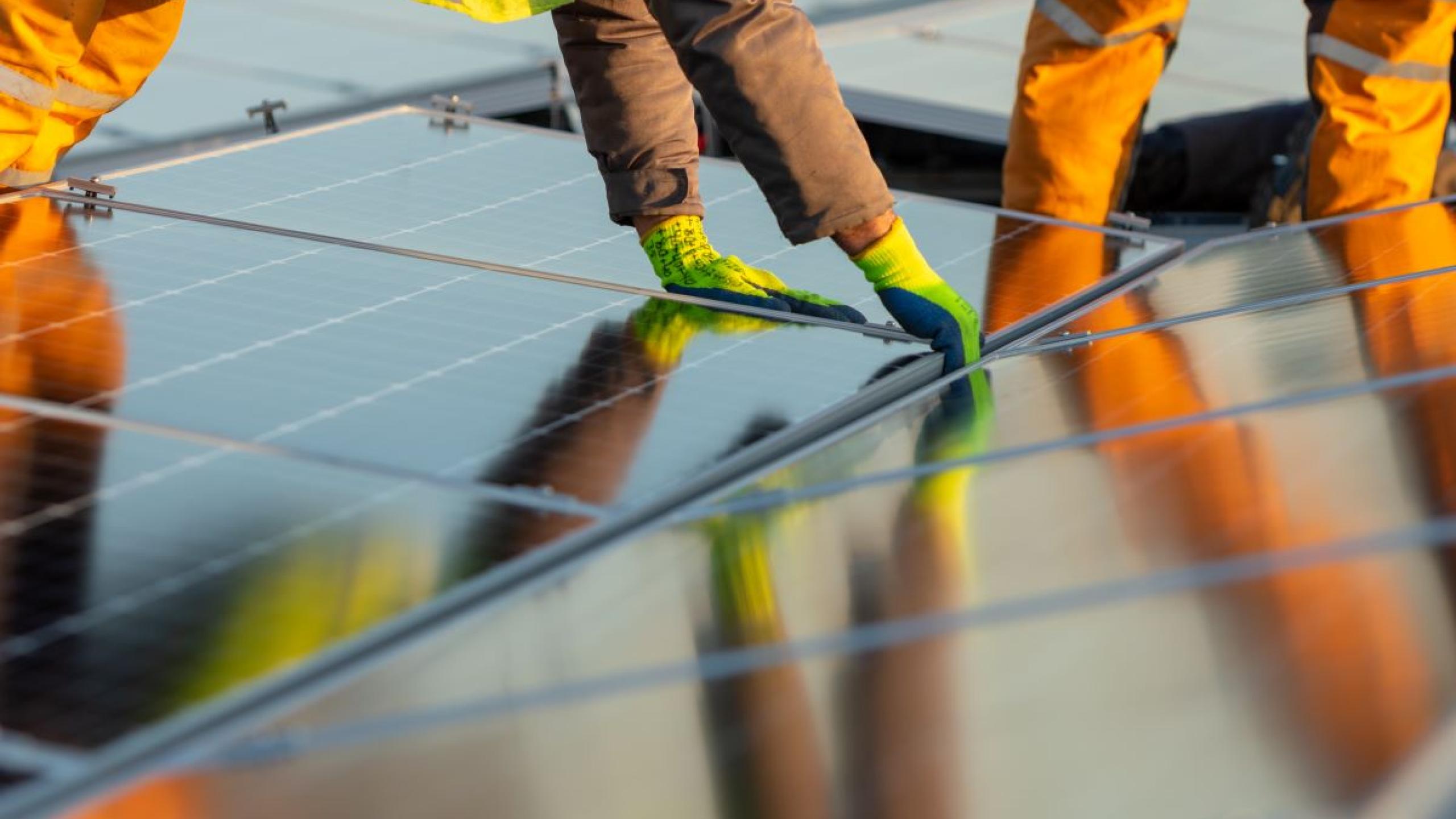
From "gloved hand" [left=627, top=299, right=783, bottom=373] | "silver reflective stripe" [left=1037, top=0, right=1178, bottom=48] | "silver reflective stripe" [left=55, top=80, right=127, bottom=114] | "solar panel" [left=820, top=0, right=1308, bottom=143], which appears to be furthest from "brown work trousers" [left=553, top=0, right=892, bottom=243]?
"solar panel" [left=820, top=0, right=1308, bottom=143]

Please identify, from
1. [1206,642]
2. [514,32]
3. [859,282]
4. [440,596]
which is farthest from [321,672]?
[514,32]

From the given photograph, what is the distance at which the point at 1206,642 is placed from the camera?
143cm

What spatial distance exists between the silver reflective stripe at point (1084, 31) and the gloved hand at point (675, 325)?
164cm

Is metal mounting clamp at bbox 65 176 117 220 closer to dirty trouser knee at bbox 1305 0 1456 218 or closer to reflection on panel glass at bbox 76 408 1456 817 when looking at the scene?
reflection on panel glass at bbox 76 408 1456 817

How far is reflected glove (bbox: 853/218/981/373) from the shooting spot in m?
2.46

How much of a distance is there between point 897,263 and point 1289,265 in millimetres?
771

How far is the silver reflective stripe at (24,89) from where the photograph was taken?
276 centimetres

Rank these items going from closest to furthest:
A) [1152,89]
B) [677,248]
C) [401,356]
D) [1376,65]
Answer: [401,356] < [677,248] < [1376,65] < [1152,89]

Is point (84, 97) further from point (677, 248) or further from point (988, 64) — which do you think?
point (988, 64)

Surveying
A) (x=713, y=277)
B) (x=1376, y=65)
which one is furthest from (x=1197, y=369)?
(x=1376, y=65)

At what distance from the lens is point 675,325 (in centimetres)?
250

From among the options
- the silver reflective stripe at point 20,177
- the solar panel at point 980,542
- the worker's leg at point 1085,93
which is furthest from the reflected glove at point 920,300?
the worker's leg at point 1085,93

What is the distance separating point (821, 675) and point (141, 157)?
3.14m

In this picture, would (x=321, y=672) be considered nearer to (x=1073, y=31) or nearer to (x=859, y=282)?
(x=859, y=282)
